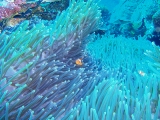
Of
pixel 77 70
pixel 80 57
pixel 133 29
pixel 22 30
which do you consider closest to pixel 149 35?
pixel 133 29

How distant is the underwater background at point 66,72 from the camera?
235 centimetres

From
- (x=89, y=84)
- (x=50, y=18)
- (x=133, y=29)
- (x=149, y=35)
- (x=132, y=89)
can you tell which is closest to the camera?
(x=132, y=89)

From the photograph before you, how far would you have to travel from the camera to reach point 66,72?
3.18 metres

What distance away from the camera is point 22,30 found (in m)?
3.34

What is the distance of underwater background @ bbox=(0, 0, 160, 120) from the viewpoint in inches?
92.7

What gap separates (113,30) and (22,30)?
20.2 feet

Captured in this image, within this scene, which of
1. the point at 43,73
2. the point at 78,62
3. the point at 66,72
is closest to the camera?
the point at 43,73

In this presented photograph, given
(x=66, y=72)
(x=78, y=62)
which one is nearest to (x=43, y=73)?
(x=66, y=72)

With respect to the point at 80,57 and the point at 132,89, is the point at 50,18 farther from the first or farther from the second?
the point at 132,89

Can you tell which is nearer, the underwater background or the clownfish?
the underwater background

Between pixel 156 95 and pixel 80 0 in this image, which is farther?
pixel 80 0

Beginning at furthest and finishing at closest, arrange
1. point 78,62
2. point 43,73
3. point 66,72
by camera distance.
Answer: point 78,62 → point 66,72 → point 43,73

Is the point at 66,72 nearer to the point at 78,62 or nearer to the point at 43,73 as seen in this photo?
the point at 43,73

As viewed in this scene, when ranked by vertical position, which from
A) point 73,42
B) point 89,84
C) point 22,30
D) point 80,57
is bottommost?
point 89,84
